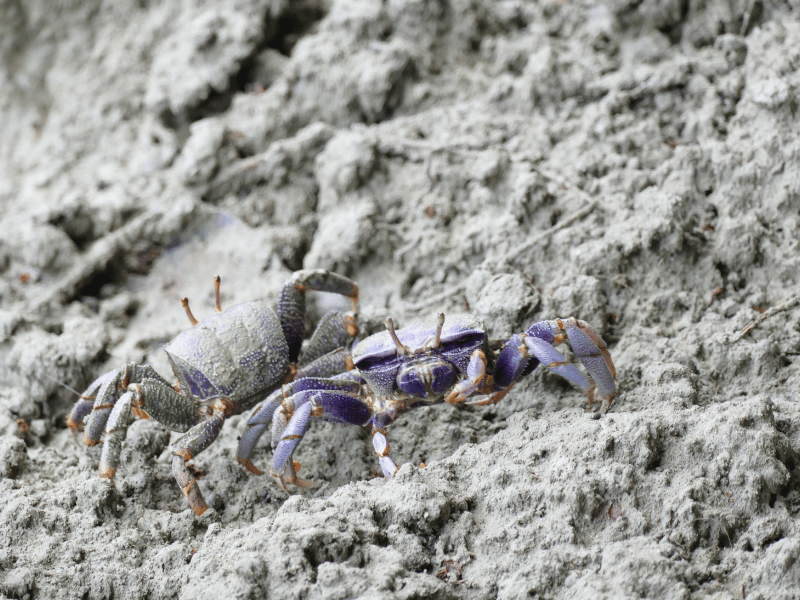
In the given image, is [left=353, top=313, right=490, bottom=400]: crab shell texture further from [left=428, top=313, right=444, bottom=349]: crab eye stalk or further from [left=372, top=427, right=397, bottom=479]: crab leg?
[left=372, top=427, right=397, bottom=479]: crab leg

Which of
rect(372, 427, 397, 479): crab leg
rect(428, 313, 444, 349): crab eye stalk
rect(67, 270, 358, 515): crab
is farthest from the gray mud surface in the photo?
rect(428, 313, 444, 349): crab eye stalk

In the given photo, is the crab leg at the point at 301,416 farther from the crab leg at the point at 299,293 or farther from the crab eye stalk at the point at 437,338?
the crab leg at the point at 299,293

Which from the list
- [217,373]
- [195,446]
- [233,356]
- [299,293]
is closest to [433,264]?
[299,293]

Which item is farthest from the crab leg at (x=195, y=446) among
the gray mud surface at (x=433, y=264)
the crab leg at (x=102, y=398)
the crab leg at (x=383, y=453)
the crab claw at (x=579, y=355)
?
the crab claw at (x=579, y=355)

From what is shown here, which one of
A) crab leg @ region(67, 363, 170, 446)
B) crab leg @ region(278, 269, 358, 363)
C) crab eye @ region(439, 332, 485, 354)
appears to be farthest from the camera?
crab leg @ region(278, 269, 358, 363)

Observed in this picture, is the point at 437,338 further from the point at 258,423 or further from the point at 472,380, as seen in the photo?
the point at 258,423

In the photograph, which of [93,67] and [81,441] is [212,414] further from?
[93,67]
